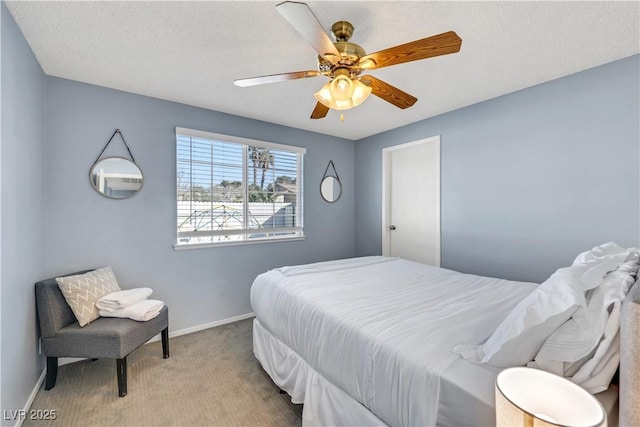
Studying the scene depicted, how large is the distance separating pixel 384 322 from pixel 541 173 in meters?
2.19

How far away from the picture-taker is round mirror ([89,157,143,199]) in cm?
253

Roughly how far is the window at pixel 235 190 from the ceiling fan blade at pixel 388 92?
6.35 ft

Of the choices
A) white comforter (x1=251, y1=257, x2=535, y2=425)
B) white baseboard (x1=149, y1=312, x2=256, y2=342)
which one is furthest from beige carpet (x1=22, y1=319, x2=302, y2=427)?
white comforter (x1=251, y1=257, x2=535, y2=425)

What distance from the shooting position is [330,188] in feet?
13.8

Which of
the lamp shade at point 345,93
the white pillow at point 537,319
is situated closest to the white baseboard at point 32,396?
→ the white pillow at point 537,319

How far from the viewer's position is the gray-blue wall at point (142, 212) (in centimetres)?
239

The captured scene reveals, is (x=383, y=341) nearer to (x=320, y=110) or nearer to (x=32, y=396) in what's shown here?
(x=320, y=110)

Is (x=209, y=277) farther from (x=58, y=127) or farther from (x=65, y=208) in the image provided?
(x=58, y=127)

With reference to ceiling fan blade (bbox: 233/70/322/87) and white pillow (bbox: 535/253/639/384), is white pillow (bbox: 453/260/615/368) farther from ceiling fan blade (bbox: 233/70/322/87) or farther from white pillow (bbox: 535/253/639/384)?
ceiling fan blade (bbox: 233/70/322/87)

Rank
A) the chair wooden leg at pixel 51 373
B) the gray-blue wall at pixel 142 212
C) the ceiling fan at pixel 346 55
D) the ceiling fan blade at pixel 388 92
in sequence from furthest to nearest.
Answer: the gray-blue wall at pixel 142 212
the chair wooden leg at pixel 51 373
the ceiling fan blade at pixel 388 92
the ceiling fan at pixel 346 55

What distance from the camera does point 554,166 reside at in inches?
96.7

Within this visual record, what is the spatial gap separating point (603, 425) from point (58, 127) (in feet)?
11.7

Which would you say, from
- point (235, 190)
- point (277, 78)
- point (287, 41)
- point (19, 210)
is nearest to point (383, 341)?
point (277, 78)

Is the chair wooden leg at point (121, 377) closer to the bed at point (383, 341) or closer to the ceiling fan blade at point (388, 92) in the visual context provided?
the bed at point (383, 341)
